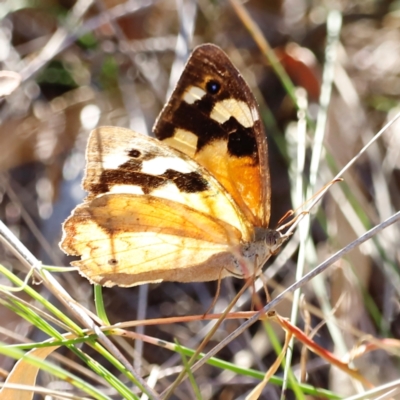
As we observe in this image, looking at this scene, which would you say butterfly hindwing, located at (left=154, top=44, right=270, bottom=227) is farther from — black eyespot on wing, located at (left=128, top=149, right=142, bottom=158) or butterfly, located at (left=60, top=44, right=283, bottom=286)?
black eyespot on wing, located at (left=128, top=149, right=142, bottom=158)

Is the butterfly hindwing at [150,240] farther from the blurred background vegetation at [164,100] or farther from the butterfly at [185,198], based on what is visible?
the blurred background vegetation at [164,100]

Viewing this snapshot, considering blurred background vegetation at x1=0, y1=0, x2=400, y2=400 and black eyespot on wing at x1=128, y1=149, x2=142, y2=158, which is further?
blurred background vegetation at x1=0, y1=0, x2=400, y2=400

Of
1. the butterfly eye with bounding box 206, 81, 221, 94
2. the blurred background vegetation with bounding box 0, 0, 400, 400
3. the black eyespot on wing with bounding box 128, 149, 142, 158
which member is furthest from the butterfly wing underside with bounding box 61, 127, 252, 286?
the blurred background vegetation with bounding box 0, 0, 400, 400

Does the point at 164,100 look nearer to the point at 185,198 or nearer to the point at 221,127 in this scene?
the point at 221,127

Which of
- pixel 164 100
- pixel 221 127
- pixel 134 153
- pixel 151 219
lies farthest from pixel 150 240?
pixel 164 100

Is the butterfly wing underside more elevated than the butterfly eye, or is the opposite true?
the butterfly eye

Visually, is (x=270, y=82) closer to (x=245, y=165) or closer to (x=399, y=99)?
(x=399, y=99)
